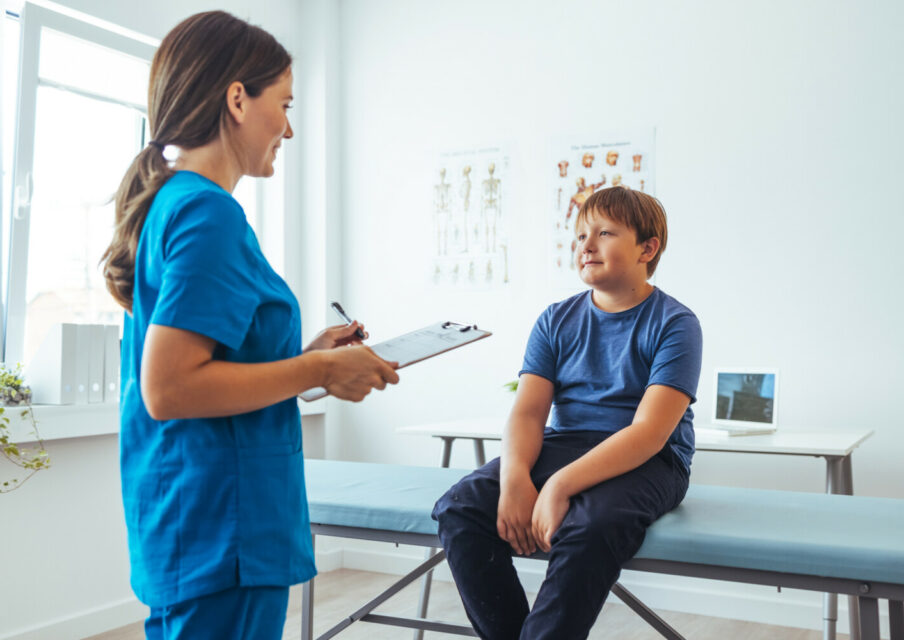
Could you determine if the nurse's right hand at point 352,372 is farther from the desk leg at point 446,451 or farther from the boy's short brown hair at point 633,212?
the desk leg at point 446,451

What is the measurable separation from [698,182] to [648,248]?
4.46 feet

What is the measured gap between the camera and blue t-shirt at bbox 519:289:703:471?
1.59 meters

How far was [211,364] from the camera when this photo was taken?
33.9 inches

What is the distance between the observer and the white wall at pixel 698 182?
2.73m

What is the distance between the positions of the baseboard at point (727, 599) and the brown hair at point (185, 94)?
8.25 feet

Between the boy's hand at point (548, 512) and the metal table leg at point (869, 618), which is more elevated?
the boy's hand at point (548, 512)

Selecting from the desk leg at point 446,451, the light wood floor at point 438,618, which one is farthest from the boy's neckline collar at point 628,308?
the light wood floor at point 438,618

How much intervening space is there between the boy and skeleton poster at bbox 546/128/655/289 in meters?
1.36

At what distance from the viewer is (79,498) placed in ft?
8.66

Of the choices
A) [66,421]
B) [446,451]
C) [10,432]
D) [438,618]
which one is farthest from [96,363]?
[438,618]

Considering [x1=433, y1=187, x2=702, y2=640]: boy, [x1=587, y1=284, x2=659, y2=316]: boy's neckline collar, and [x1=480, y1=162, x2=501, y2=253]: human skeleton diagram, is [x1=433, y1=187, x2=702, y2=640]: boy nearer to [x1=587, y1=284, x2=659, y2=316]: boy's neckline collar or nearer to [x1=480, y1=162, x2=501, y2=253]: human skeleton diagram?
[x1=587, y1=284, x2=659, y2=316]: boy's neckline collar

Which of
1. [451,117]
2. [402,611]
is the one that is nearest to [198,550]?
[402,611]

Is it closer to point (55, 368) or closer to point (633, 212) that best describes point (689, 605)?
point (633, 212)

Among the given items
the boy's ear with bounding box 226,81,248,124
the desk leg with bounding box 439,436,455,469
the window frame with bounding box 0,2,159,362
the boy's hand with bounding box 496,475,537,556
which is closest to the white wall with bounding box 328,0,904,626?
the desk leg with bounding box 439,436,455,469
